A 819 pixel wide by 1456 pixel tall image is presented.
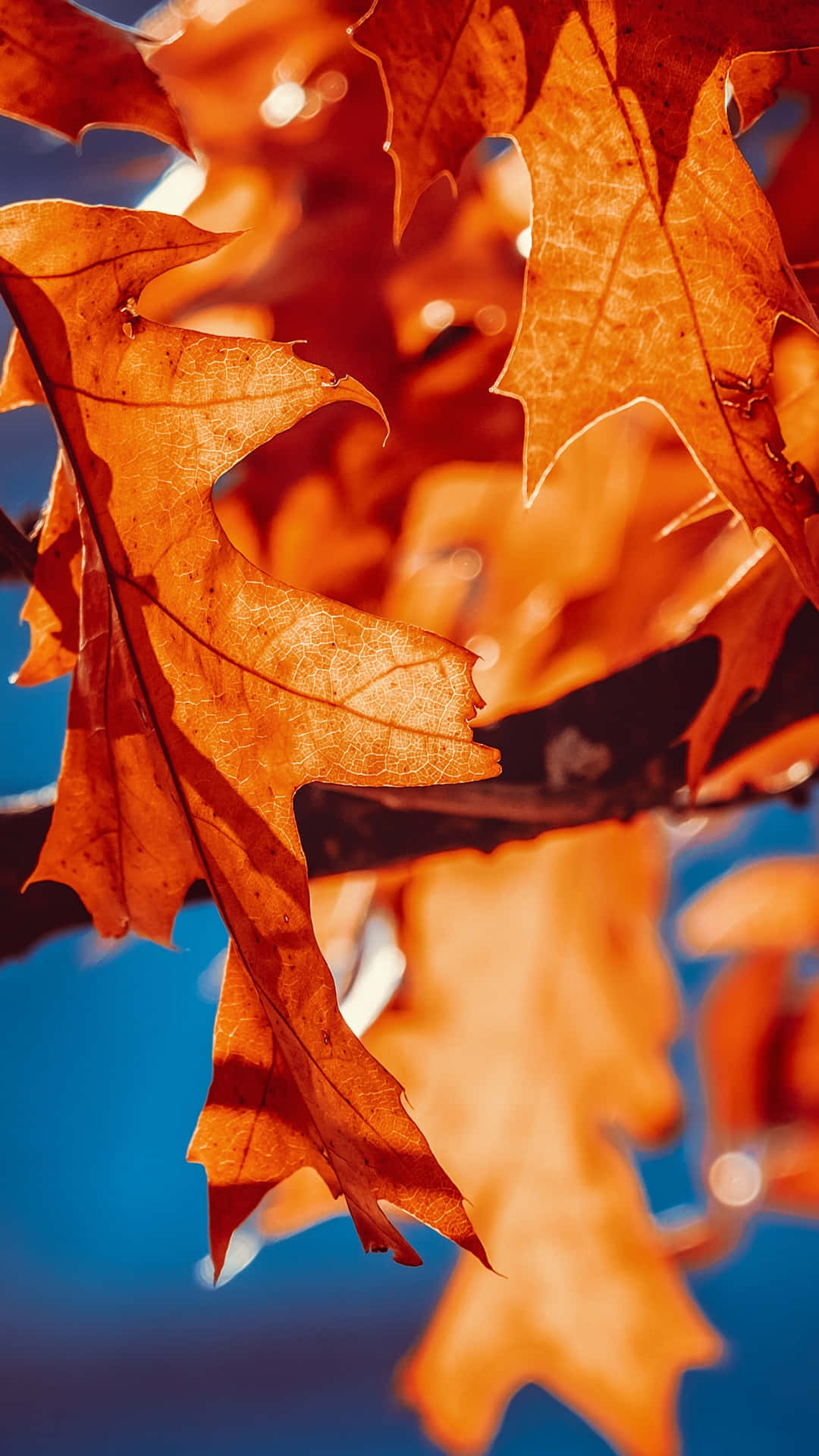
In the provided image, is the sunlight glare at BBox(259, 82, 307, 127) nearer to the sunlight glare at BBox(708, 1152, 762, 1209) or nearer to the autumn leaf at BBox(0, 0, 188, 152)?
the autumn leaf at BBox(0, 0, 188, 152)

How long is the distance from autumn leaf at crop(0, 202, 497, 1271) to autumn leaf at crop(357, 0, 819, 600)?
98mm

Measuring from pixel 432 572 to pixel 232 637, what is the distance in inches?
36.6

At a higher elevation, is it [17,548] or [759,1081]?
[17,548]

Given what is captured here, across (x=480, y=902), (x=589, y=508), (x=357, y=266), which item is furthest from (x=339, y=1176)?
(x=480, y=902)

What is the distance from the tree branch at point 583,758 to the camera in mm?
633

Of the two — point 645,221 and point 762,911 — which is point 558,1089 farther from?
point 645,221

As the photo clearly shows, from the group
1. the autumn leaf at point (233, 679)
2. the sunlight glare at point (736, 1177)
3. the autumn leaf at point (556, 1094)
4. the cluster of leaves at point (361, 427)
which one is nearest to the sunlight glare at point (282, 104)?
the cluster of leaves at point (361, 427)

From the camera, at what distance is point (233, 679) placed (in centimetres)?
37

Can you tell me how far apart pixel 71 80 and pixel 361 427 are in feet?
2.00

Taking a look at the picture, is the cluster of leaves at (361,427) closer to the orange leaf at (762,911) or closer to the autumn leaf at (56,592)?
the autumn leaf at (56,592)

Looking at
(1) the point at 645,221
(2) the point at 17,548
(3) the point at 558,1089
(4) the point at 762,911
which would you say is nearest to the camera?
(1) the point at 645,221

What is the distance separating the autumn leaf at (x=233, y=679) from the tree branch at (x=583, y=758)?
0.80 ft

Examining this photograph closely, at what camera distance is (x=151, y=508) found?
37 centimetres

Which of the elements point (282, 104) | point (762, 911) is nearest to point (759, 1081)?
point (762, 911)
